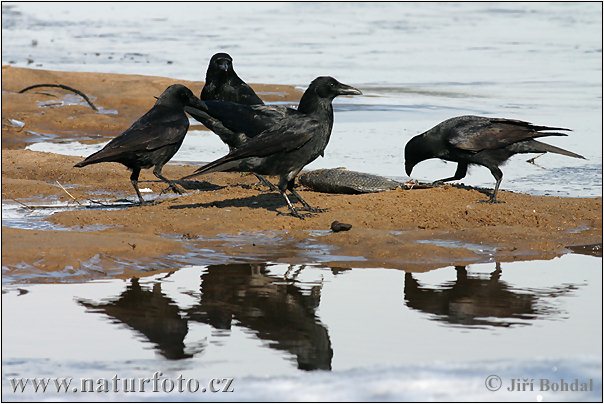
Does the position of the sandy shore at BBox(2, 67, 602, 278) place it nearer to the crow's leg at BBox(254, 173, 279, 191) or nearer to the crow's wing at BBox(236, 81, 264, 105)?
the crow's leg at BBox(254, 173, 279, 191)

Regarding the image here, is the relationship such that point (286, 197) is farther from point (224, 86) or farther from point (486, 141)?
point (224, 86)

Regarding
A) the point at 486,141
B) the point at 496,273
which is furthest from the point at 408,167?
the point at 496,273

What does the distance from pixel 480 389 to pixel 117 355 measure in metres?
1.87

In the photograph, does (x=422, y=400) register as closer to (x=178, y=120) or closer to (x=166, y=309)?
(x=166, y=309)

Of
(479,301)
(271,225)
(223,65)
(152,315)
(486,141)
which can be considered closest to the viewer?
(152,315)

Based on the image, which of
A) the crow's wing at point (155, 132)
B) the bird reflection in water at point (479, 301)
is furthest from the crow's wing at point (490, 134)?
the bird reflection in water at point (479, 301)

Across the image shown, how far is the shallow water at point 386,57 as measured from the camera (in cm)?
1504

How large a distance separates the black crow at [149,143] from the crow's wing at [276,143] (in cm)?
106

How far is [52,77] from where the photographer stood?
2139 cm

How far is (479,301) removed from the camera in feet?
25.4

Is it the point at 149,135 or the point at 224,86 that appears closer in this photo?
the point at 149,135

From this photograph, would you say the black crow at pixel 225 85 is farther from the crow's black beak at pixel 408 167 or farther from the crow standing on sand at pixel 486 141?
the crow standing on sand at pixel 486 141

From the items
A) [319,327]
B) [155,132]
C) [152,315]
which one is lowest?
[152,315]

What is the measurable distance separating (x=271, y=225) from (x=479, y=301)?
273 centimetres
